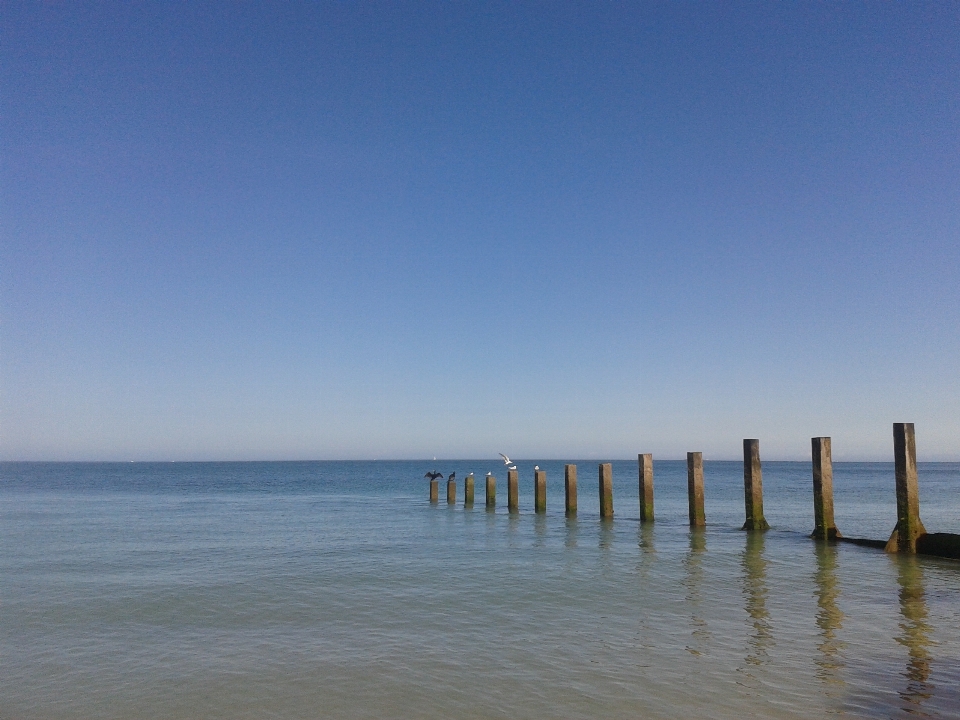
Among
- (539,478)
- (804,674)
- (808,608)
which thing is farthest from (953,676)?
(539,478)

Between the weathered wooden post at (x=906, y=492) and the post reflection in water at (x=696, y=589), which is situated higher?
the weathered wooden post at (x=906, y=492)

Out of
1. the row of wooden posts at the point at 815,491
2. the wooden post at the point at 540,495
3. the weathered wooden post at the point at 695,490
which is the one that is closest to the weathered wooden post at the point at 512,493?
the row of wooden posts at the point at 815,491

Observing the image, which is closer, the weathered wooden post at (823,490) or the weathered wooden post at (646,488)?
the weathered wooden post at (823,490)

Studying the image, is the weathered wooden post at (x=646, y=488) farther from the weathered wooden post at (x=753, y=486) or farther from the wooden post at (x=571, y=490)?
the wooden post at (x=571, y=490)

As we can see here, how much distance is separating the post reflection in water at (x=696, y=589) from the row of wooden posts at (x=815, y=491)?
1.45 meters

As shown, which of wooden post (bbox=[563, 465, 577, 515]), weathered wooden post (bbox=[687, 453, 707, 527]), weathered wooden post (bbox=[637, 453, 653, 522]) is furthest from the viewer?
wooden post (bbox=[563, 465, 577, 515])

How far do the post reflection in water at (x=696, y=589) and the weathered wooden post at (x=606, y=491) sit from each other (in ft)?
12.9

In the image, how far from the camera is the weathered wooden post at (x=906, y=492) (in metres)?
14.8

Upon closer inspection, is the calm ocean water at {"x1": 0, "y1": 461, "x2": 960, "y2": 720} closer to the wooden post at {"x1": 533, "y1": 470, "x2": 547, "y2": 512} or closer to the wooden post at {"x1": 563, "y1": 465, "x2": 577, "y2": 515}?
the wooden post at {"x1": 563, "y1": 465, "x2": 577, "y2": 515}

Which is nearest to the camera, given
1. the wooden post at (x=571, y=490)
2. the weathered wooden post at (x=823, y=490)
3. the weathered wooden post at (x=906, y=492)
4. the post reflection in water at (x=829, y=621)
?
the post reflection in water at (x=829, y=621)

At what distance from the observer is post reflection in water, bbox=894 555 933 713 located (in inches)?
259

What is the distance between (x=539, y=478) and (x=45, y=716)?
2138 cm

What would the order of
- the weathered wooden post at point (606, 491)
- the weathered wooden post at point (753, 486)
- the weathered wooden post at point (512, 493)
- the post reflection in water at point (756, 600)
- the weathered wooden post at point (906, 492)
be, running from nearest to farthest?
1. the post reflection in water at point (756, 600)
2. the weathered wooden post at point (906, 492)
3. the weathered wooden post at point (753, 486)
4. the weathered wooden post at point (606, 491)
5. the weathered wooden post at point (512, 493)

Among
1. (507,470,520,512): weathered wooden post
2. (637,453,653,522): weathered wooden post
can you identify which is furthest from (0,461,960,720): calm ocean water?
(507,470,520,512): weathered wooden post
